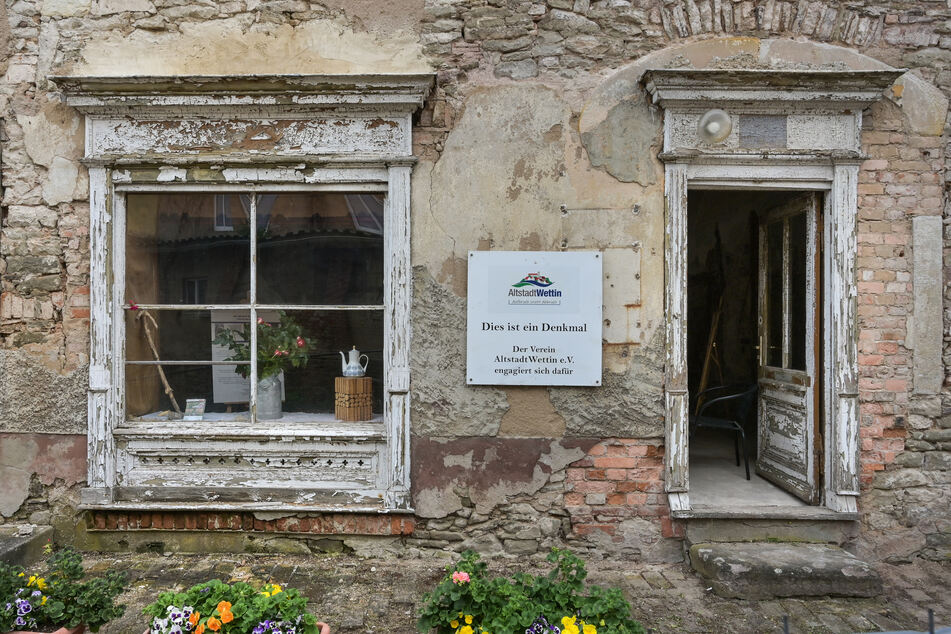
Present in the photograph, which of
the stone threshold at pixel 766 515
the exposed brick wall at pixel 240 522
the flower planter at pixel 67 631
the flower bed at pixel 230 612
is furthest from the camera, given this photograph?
the exposed brick wall at pixel 240 522

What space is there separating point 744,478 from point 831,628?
154 cm

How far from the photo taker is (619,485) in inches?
145

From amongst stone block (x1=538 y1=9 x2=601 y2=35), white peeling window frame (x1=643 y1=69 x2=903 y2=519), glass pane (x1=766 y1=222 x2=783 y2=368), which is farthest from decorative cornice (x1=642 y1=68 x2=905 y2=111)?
glass pane (x1=766 y1=222 x2=783 y2=368)

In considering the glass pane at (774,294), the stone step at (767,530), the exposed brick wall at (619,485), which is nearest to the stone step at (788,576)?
the stone step at (767,530)

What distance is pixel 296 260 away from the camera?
3.92 m

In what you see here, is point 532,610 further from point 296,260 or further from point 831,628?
point 296,260

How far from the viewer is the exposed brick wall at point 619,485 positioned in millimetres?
3686

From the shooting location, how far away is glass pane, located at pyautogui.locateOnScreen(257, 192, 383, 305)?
12.7 ft

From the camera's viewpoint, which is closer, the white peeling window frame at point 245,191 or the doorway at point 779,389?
the white peeling window frame at point 245,191

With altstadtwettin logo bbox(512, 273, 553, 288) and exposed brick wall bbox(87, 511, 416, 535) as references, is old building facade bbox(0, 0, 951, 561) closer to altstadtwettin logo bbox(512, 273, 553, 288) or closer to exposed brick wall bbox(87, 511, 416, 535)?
exposed brick wall bbox(87, 511, 416, 535)

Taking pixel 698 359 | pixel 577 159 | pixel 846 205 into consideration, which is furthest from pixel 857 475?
pixel 698 359

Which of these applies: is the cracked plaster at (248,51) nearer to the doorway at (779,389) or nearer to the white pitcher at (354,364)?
the white pitcher at (354,364)

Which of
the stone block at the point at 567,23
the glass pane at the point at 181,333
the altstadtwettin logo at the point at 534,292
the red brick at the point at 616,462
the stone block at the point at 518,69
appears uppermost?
the stone block at the point at 567,23

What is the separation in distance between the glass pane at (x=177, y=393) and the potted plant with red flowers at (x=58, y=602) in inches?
60.2
